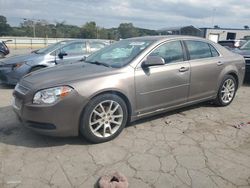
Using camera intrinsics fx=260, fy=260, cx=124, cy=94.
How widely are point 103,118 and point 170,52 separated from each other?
1.70 m

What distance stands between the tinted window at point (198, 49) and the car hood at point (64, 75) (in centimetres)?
169

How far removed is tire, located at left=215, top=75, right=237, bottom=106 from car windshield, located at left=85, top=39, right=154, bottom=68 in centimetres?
195

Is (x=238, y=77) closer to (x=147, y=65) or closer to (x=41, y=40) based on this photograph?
(x=147, y=65)

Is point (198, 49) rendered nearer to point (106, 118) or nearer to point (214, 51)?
point (214, 51)

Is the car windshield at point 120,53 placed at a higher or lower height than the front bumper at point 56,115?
higher

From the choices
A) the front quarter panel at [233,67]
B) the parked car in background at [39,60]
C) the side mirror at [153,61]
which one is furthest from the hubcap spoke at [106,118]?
the parked car in background at [39,60]

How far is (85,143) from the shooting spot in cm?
369

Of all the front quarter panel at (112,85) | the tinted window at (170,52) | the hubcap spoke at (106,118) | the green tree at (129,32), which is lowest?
the hubcap spoke at (106,118)

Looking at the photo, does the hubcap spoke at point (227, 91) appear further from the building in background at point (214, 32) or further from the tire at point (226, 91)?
the building in background at point (214, 32)

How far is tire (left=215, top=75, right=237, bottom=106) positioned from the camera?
17.4ft

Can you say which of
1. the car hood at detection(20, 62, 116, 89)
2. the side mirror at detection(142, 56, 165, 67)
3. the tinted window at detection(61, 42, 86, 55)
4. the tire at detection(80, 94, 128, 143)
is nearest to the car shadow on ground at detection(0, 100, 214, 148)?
the tire at detection(80, 94, 128, 143)

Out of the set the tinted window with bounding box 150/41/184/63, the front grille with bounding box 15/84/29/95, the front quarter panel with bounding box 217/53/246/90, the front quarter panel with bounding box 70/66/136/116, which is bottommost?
the front grille with bounding box 15/84/29/95

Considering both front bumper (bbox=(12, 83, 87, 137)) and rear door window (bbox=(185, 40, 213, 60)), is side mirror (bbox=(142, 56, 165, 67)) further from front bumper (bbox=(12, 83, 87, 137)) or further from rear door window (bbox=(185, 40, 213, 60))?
front bumper (bbox=(12, 83, 87, 137))

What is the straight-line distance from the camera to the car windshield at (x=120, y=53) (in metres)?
4.10
